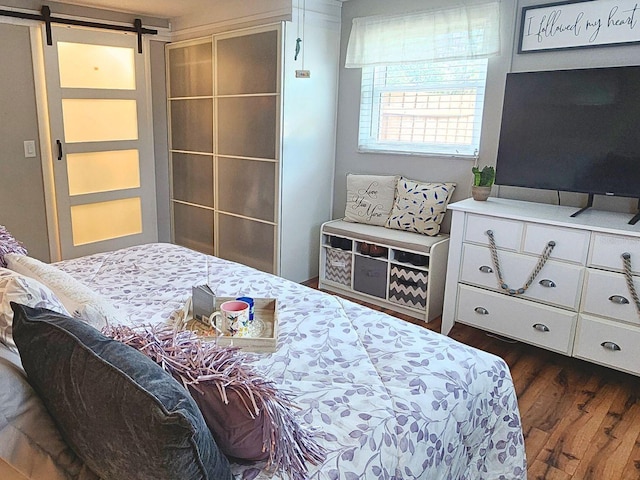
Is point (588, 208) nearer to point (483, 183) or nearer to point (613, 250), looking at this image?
point (613, 250)

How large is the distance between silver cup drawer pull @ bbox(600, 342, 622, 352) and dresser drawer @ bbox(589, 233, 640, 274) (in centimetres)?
39

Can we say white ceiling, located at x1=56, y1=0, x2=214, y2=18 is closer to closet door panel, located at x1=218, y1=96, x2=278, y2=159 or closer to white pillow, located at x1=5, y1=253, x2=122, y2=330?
closet door panel, located at x1=218, y1=96, x2=278, y2=159

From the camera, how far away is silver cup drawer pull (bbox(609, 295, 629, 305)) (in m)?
2.45

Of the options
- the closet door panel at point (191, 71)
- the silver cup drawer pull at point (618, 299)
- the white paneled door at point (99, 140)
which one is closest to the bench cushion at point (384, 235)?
the silver cup drawer pull at point (618, 299)

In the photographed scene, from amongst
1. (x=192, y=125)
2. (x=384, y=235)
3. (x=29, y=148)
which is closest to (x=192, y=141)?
(x=192, y=125)

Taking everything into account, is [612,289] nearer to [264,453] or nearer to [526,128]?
[526,128]

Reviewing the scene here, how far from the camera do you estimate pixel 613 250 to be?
2449 millimetres

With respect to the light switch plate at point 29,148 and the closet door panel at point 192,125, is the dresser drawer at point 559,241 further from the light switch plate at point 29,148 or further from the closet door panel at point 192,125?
the light switch plate at point 29,148

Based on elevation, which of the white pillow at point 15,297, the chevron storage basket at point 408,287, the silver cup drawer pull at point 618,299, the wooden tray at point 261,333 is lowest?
the chevron storage basket at point 408,287

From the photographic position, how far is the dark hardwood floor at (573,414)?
206 cm

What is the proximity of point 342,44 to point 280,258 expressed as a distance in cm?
179

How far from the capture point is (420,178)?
3.72 m

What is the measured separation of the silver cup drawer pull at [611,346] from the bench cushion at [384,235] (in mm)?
1156

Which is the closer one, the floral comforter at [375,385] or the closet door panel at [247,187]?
the floral comforter at [375,385]
